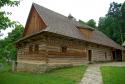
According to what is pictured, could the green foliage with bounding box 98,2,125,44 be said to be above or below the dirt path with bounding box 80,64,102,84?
above

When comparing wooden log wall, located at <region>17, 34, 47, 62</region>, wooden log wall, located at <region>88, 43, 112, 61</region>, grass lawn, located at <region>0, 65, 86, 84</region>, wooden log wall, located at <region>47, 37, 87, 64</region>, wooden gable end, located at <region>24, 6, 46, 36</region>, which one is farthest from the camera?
wooden log wall, located at <region>88, 43, 112, 61</region>

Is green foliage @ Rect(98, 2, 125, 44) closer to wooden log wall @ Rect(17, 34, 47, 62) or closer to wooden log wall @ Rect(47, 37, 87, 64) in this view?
wooden log wall @ Rect(47, 37, 87, 64)

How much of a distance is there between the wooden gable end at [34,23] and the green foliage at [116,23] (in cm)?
2578

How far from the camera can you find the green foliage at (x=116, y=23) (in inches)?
1729

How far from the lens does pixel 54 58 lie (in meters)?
19.5

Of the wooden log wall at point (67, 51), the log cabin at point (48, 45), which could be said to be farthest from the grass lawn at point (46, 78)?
the wooden log wall at point (67, 51)

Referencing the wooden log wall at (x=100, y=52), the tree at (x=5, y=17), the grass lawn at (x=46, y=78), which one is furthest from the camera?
the wooden log wall at (x=100, y=52)

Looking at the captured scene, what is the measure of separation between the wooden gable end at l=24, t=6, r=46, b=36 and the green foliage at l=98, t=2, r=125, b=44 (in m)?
25.8

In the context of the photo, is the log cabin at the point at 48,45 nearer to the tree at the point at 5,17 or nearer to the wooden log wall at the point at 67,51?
the wooden log wall at the point at 67,51

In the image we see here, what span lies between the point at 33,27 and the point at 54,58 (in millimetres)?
5233

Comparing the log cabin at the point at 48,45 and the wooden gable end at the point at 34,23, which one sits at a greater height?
the wooden gable end at the point at 34,23

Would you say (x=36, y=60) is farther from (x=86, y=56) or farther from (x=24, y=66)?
(x=86, y=56)

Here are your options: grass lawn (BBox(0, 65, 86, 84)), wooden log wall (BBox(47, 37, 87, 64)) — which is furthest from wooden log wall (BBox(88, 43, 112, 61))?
grass lawn (BBox(0, 65, 86, 84))

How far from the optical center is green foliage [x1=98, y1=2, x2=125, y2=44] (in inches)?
1729
